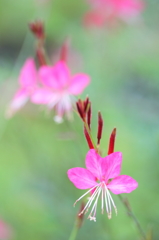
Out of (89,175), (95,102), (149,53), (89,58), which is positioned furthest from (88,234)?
(89,58)

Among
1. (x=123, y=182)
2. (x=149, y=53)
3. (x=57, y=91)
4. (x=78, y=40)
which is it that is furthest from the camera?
(x=78, y=40)

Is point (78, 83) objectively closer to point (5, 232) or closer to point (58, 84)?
point (58, 84)

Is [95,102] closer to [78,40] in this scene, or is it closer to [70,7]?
[78,40]

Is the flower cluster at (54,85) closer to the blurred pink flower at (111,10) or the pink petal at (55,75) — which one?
the pink petal at (55,75)

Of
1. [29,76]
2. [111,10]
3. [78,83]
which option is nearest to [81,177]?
[78,83]

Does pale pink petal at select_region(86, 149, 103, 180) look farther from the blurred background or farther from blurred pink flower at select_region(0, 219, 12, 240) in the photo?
blurred pink flower at select_region(0, 219, 12, 240)

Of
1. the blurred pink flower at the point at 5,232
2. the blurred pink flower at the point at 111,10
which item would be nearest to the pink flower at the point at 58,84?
the blurred pink flower at the point at 5,232
